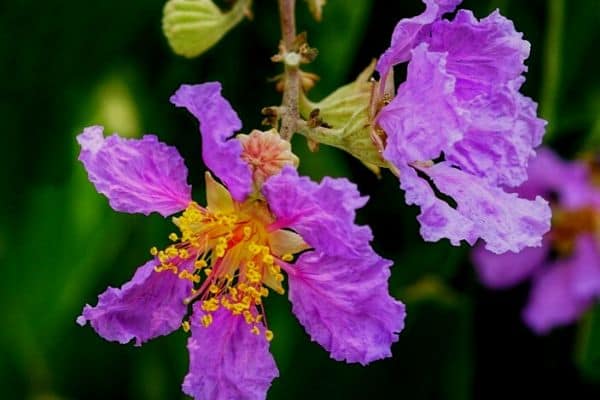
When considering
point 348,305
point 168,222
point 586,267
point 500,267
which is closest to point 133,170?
point 348,305

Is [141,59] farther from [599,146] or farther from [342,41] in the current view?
[599,146]

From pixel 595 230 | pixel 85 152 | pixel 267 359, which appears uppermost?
pixel 85 152

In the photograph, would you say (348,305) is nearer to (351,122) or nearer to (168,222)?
(351,122)

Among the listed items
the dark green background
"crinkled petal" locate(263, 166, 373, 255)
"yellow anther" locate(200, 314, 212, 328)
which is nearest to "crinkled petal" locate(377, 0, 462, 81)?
"crinkled petal" locate(263, 166, 373, 255)

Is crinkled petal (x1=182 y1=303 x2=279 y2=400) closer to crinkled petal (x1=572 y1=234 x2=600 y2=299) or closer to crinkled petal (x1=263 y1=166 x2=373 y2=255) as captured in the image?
crinkled petal (x1=263 y1=166 x2=373 y2=255)

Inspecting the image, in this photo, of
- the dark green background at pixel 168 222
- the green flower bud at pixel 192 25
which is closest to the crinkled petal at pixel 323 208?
the green flower bud at pixel 192 25

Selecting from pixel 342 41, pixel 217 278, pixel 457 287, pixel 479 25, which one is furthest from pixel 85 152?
pixel 457 287
